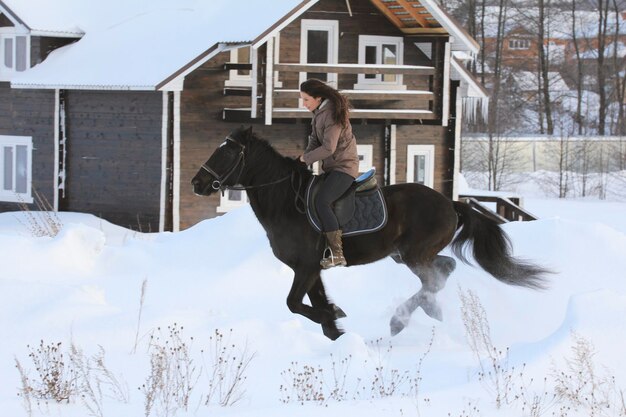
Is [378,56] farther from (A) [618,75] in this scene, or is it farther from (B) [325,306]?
(A) [618,75]

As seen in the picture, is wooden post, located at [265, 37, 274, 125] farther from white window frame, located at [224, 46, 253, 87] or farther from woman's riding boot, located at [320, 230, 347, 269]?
woman's riding boot, located at [320, 230, 347, 269]

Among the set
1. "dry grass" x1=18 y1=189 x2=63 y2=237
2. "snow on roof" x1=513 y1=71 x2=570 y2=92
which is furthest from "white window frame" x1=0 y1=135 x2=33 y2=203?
"snow on roof" x1=513 y1=71 x2=570 y2=92

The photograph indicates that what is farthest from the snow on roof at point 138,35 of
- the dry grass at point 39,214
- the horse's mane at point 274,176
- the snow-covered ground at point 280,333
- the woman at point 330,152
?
the woman at point 330,152

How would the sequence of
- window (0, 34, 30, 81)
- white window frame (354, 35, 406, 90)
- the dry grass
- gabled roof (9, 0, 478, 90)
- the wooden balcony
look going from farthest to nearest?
window (0, 34, 30, 81), white window frame (354, 35, 406, 90), gabled roof (9, 0, 478, 90), the wooden balcony, the dry grass

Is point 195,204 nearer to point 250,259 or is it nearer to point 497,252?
point 250,259

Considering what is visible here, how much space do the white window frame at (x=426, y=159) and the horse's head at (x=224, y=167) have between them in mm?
15683

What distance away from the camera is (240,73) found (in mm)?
23891

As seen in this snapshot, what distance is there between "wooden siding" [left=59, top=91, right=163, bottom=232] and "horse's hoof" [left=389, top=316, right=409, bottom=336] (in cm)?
1330

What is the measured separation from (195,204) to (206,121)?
1805 mm

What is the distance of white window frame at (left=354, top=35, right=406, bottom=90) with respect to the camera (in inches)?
953

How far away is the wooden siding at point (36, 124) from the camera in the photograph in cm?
2438

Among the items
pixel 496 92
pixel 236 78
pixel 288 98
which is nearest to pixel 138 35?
pixel 236 78

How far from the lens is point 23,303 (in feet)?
33.6

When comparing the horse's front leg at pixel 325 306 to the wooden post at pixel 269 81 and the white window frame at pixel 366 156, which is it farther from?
the white window frame at pixel 366 156
